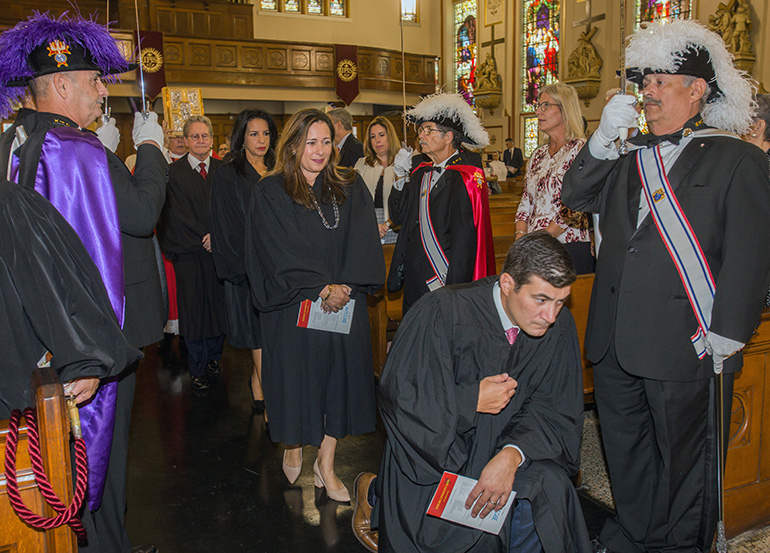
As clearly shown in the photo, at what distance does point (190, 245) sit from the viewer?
4.98 metres

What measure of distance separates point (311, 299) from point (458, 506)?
52.5 inches

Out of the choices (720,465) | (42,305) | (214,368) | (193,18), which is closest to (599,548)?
(720,465)

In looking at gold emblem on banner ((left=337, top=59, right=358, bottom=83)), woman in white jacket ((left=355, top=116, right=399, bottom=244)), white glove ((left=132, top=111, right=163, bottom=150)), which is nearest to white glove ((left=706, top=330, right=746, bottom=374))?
white glove ((left=132, top=111, right=163, bottom=150))

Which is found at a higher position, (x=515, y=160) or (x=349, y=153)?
(x=515, y=160)

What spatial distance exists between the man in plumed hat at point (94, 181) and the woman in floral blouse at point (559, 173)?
2.34 metres

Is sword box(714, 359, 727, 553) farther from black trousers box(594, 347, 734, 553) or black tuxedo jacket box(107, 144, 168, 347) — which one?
black tuxedo jacket box(107, 144, 168, 347)

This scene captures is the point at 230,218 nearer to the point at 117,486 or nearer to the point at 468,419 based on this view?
the point at 117,486

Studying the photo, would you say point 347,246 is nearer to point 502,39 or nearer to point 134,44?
point 134,44

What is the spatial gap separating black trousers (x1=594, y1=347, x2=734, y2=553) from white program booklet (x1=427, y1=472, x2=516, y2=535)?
0.73 metres

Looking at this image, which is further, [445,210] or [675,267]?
[445,210]

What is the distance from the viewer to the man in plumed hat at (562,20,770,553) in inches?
90.4

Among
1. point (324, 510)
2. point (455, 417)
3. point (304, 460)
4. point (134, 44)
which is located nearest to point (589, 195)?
point (455, 417)

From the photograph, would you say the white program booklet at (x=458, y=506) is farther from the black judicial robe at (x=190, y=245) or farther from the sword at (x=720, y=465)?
the black judicial robe at (x=190, y=245)

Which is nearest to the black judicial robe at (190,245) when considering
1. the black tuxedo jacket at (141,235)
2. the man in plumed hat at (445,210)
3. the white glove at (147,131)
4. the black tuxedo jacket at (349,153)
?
the black tuxedo jacket at (349,153)
